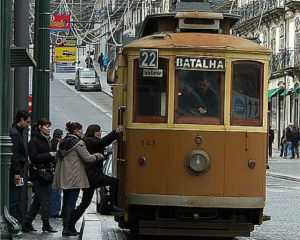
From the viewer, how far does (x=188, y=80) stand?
14188 millimetres

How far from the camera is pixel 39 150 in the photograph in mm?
15750

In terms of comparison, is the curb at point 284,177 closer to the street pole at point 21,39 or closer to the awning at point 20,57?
the street pole at point 21,39

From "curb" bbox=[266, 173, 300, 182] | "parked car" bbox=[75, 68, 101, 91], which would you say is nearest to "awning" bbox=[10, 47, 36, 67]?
"curb" bbox=[266, 173, 300, 182]

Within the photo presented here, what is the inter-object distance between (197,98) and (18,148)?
2530 millimetres

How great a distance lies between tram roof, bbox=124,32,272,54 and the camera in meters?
14.2

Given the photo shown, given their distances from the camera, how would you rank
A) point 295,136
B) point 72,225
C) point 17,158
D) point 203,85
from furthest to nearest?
point 295,136
point 72,225
point 17,158
point 203,85

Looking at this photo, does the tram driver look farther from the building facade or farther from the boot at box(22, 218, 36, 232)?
the building facade

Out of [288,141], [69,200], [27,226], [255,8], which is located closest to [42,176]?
[69,200]

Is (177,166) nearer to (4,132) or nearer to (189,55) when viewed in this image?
(189,55)

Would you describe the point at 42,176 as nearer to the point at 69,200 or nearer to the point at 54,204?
the point at 69,200

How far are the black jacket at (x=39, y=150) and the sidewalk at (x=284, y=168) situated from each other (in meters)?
19.6

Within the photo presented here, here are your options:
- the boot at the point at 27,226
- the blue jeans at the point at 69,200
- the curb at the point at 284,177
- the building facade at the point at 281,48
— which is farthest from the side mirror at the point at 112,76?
the building facade at the point at 281,48

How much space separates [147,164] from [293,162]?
3397 cm

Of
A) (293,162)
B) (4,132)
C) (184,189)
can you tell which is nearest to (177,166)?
(184,189)
